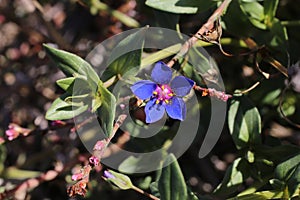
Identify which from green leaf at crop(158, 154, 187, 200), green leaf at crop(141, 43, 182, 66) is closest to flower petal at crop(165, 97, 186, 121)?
green leaf at crop(158, 154, 187, 200)

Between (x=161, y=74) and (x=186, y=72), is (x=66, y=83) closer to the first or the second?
(x=161, y=74)

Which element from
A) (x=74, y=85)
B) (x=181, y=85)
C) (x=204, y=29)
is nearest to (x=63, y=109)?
(x=74, y=85)

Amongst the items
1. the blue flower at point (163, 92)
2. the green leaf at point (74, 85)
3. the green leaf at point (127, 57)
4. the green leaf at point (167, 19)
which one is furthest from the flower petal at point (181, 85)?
the green leaf at point (167, 19)

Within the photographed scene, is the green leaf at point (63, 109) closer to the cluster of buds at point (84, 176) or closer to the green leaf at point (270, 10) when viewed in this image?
the cluster of buds at point (84, 176)

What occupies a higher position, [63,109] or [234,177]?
[63,109]

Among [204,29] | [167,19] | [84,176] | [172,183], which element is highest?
[204,29]

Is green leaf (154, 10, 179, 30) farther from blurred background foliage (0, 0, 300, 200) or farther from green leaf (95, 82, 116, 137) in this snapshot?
green leaf (95, 82, 116, 137)
